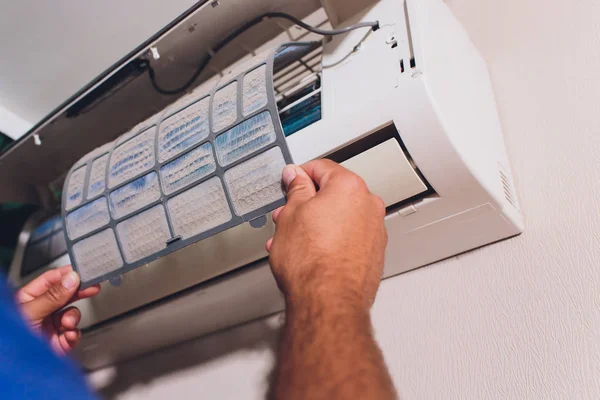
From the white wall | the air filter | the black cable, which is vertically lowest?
the white wall

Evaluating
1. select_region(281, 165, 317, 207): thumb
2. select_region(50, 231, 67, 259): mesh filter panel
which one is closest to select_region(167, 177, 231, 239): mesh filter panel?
select_region(281, 165, 317, 207): thumb

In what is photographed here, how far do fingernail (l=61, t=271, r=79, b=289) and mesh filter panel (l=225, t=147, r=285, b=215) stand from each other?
0.31 meters

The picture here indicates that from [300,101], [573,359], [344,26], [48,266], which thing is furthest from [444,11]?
[48,266]

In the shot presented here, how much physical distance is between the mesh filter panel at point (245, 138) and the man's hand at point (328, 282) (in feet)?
0.20

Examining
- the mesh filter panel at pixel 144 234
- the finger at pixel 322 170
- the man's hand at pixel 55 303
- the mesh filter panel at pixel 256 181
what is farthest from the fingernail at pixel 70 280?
the finger at pixel 322 170

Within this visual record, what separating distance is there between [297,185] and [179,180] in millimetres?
195

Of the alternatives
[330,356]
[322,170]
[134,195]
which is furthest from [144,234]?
[330,356]

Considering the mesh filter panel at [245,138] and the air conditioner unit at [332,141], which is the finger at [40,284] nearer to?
the air conditioner unit at [332,141]

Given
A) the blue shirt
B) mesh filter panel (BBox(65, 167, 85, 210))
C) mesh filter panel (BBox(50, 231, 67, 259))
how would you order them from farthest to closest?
mesh filter panel (BBox(50, 231, 67, 259)), mesh filter panel (BBox(65, 167, 85, 210)), the blue shirt

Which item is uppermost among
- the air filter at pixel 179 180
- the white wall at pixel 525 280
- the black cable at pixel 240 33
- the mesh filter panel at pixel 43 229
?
the black cable at pixel 240 33

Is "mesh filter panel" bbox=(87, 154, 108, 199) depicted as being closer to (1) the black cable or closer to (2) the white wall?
(1) the black cable

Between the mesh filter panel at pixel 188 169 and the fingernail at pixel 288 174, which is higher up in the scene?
the mesh filter panel at pixel 188 169

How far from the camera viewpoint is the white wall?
22.3 inches

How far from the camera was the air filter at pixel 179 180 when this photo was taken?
21.8 inches
